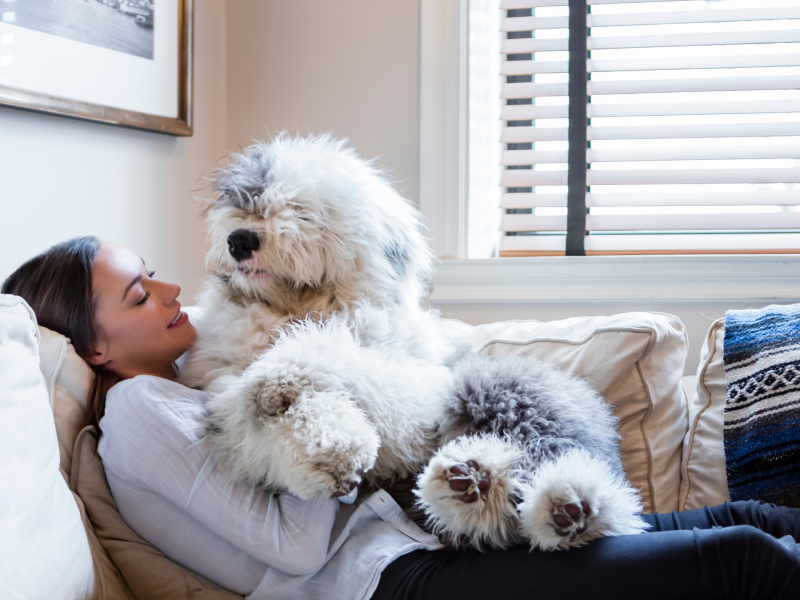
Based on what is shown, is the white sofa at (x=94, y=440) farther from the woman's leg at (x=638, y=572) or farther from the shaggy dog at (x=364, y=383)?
the woman's leg at (x=638, y=572)

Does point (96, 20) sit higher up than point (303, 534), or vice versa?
point (96, 20)

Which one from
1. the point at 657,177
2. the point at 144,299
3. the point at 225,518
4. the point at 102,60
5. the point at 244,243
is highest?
the point at 102,60

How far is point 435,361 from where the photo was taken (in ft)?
Result: 4.16

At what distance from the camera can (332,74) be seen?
86.9 inches

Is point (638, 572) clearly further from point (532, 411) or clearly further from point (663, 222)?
point (663, 222)

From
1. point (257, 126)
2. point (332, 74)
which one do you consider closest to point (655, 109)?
point (332, 74)

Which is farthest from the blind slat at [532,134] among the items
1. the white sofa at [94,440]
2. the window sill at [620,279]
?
the white sofa at [94,440]

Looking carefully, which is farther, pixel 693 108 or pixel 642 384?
pixel 693 108

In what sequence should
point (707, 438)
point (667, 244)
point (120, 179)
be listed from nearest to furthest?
point (707, 438)
point (120, 179)
point (667, 244)

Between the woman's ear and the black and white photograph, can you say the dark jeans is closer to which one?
the woman's ear

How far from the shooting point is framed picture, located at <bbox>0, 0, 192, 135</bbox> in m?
1.56

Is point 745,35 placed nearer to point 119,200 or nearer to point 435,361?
point 435,361

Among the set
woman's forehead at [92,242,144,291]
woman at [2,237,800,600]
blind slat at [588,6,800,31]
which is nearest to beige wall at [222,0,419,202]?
blind slat at [588,6,800,31]

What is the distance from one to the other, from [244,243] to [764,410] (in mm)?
1110
